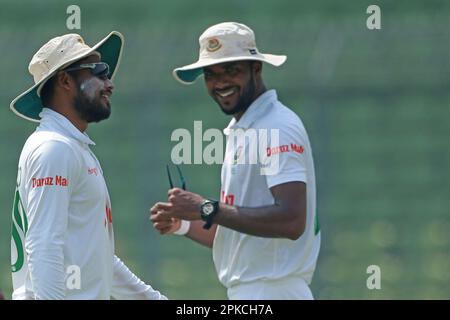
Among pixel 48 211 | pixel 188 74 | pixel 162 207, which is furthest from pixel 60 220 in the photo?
pixel 188 74

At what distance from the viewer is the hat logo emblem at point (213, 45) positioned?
5.64m

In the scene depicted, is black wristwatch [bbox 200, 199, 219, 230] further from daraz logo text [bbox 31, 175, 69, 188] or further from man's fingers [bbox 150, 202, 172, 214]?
daraz logo text [bbox 31, 175, 69, 188]

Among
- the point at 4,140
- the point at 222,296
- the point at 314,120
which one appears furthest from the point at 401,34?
the point at 4,140

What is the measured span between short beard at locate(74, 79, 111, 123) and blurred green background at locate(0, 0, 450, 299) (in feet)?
16.2

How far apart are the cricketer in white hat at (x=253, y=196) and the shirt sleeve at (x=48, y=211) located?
549mm

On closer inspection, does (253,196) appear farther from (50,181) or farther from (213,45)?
(50,181)

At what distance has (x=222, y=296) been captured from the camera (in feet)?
34.3

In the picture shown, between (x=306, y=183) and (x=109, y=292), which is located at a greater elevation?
(x=306, y=183)

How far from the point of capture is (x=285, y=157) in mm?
5363

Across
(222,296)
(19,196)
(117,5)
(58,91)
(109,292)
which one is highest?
(117,5)

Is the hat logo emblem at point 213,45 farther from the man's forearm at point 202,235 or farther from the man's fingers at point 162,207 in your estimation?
the man's forearm at point 202,235

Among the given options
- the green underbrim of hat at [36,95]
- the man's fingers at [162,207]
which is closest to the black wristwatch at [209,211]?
the man's fingers at [162,207]

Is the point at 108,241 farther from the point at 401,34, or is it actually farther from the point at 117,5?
the point at 117,5
